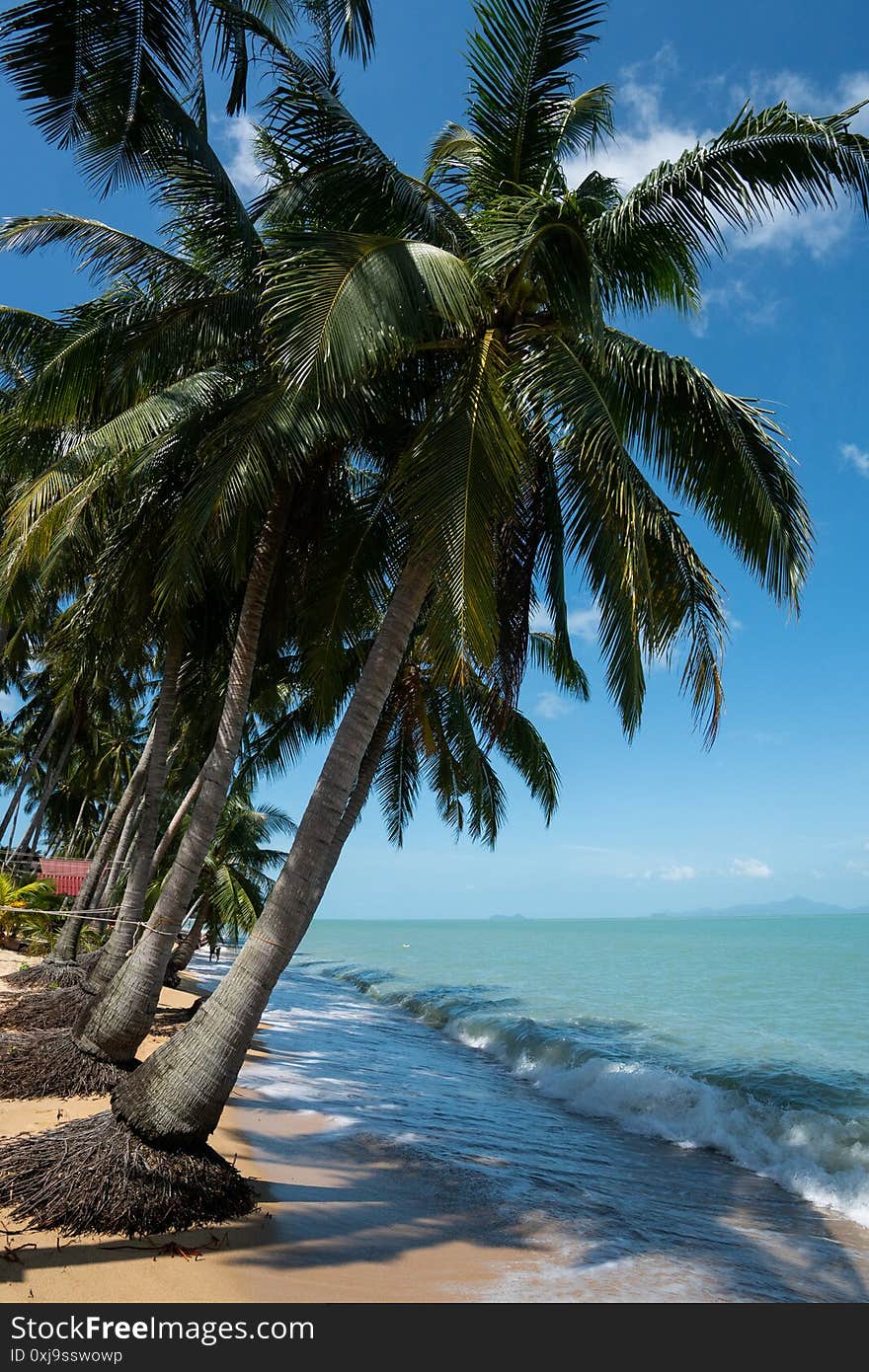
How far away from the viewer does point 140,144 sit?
6.09 m

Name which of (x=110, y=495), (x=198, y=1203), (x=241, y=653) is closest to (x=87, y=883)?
(x=110, y=495)

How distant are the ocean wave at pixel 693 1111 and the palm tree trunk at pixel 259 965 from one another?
6923 millimetres

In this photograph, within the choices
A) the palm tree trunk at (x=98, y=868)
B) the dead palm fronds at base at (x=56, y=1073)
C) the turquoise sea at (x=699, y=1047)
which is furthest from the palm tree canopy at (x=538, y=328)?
the palm tree trunk at (x=98, y=868)

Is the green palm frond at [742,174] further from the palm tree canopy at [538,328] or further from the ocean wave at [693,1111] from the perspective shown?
the ocean wave at [693,1111]

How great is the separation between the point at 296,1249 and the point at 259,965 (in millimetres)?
1690

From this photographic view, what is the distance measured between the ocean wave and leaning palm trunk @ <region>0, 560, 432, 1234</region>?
6.91 metres

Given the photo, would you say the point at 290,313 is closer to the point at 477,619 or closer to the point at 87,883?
the point at 477,619

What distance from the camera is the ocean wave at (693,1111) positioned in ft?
32.3

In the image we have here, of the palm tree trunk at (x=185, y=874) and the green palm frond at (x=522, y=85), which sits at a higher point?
the green palm frond at (x=522, y=85)

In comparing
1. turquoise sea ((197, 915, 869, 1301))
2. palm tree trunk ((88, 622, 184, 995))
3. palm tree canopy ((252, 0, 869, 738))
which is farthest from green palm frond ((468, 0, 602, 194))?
Answer: turquoise sea ((197, 915, 869, 1301))

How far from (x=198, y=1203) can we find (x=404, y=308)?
19.3ft

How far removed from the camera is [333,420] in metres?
6.56

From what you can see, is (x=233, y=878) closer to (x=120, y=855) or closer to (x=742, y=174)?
(x=120, y=855)

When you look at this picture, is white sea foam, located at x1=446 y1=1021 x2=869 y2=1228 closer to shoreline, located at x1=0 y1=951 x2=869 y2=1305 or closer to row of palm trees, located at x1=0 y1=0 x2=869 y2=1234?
shoreline, located at x1=0 y1=951 x2=869 y2=1305
